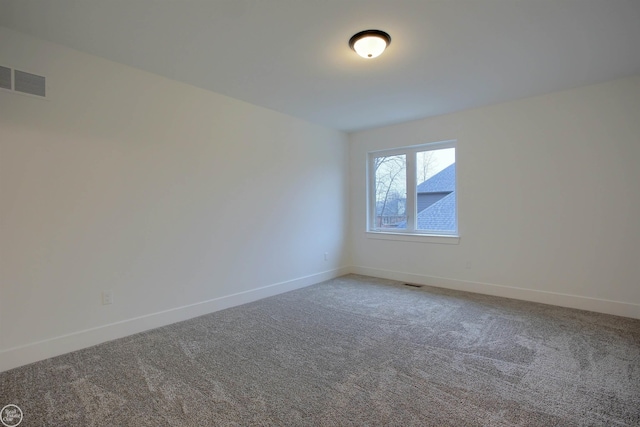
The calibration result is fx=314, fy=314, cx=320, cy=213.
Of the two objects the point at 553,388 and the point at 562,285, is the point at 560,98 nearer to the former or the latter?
the point at 562,285

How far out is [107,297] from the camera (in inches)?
110

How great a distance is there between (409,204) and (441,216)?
1.72 ft

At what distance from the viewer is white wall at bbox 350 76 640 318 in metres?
3.32

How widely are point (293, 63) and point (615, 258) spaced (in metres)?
3.93

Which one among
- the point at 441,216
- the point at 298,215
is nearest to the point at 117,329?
the point at 298,215

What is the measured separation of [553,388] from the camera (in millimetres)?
2037

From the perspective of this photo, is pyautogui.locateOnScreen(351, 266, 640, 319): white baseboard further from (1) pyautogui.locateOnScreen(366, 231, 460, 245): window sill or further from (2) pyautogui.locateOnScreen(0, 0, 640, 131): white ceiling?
(2) pyautogui.locateOnScreen(0, 0, 640, 131): white ceiling

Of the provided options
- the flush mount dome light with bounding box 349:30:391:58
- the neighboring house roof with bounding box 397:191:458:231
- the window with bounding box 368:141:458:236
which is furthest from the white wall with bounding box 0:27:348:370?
the neighboring house roof with bounding box 397:191:458:231

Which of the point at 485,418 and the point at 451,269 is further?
the point at 451,269

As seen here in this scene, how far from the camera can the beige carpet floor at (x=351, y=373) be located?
1.79 metres

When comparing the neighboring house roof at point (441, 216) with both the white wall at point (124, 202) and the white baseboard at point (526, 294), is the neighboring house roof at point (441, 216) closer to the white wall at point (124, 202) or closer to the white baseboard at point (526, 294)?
the white baseboard at point (526, 294)

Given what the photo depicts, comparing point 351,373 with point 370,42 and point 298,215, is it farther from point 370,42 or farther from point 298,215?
point 298,215

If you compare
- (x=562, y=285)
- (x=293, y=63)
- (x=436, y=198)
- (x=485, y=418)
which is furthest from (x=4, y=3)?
(x=562, y=285)

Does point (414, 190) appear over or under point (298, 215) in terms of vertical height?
over
